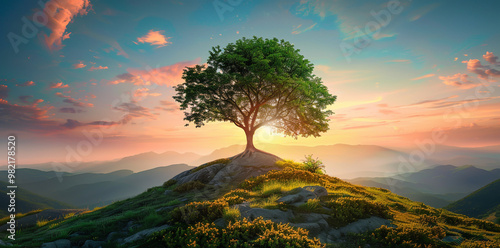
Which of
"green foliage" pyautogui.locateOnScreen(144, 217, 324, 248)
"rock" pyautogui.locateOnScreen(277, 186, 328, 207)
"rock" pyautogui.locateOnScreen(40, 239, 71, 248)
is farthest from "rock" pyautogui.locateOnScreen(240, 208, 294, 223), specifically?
"rock" pyautogui.locateOnScreen(40, 239, 71, 248)

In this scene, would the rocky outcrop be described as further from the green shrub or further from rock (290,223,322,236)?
rock (290,223,322,236)

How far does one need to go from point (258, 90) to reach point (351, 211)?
57.6 feet

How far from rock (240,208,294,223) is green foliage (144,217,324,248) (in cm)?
103

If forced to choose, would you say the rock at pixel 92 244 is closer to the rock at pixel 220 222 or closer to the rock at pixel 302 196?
the rock at pixel 220 222

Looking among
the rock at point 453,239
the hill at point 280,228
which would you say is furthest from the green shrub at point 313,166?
the rock at point 453,239

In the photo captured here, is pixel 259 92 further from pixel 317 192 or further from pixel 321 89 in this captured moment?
pixel 317 192

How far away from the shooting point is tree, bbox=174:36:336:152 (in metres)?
22.1

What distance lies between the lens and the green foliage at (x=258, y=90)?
72.4ft

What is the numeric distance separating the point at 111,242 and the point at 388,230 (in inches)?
436

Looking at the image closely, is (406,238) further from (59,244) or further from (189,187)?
(189,187)

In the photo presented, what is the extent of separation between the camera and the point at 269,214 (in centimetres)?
903

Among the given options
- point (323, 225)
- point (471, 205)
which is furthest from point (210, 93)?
point (471, 205)

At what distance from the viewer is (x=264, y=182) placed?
1630 cm

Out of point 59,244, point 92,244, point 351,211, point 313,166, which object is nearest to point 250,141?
point 313,166
